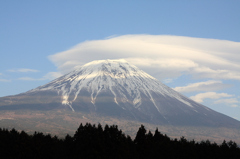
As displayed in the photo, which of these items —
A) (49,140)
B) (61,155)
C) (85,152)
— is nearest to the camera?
(85,152)

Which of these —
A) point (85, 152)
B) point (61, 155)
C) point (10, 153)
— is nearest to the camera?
point (85, 152)

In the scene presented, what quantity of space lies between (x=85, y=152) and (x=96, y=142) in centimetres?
294

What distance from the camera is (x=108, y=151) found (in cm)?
8300

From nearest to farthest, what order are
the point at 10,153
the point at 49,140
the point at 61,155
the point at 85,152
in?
the point at 85,152 → the point at 61,155 → the point at 10,153 → the point at 49,140

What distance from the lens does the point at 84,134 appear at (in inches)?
3383

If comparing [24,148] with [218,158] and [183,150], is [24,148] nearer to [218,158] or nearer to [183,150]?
[183,150]

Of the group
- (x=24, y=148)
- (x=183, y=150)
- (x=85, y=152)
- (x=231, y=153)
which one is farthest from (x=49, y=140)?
(x=231, y=153)

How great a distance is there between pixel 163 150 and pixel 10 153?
102 feet

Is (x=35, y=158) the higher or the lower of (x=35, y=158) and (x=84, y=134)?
the lower

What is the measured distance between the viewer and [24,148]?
9175 centimetres

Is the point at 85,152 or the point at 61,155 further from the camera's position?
the point at 61,155

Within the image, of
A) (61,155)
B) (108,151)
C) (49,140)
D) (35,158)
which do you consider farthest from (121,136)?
(49,140)

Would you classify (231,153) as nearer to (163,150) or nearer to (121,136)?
(163,150)

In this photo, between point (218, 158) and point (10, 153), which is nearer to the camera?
point (218, 158)
